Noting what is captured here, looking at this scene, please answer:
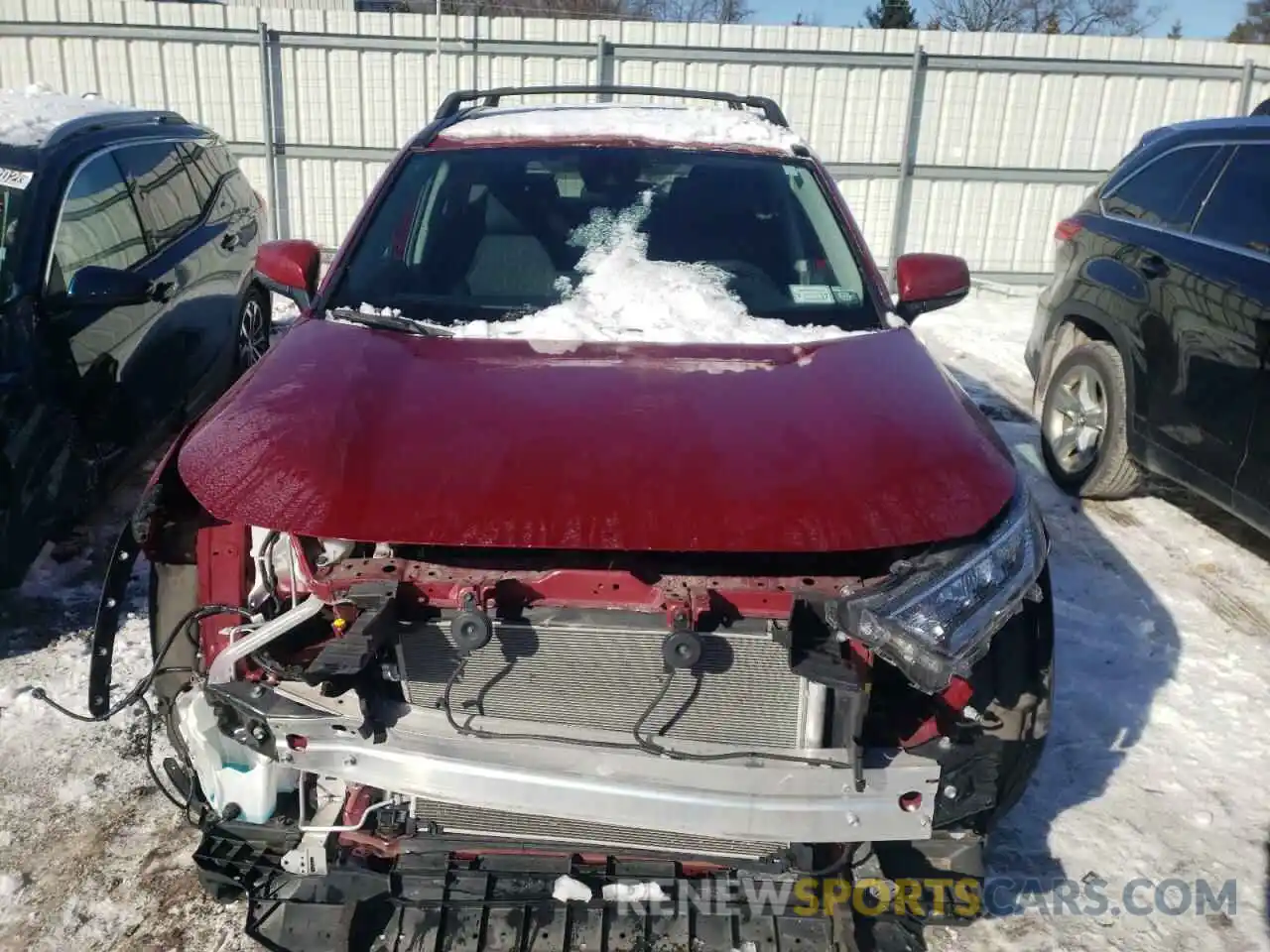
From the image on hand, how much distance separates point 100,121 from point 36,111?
264mm

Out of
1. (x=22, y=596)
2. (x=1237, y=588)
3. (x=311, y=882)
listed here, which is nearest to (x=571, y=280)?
(x=311, y=882)

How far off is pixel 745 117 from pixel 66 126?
3026mm

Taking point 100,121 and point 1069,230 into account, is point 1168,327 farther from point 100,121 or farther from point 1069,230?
point 100,121

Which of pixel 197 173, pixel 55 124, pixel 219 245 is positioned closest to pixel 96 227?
pixel 55 124

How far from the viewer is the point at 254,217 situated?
6.39 meters

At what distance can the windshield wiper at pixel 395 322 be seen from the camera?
110 inches

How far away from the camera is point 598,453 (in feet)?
6.92

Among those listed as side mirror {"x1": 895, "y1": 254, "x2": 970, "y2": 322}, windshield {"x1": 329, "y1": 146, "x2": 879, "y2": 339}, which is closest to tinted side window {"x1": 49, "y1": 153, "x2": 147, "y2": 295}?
windshield {"x1": 329, "y1": 146, "x2": 879, "y2": 339}

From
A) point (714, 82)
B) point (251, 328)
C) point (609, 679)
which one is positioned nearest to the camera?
point (609, 679)

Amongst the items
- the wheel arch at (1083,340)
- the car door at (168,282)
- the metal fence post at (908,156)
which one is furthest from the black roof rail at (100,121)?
the metal fence post at (908,156)

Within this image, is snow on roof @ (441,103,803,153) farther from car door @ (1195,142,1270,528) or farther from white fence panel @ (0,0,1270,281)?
white fence panel @ (0,0,1270,281)

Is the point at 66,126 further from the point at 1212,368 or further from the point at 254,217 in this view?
the point at 1212,368

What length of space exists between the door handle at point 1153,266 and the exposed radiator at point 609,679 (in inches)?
143

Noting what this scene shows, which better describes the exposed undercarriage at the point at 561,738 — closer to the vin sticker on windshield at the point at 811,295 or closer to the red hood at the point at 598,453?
the red hood at the point at 598,453
